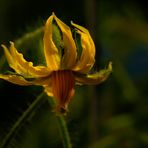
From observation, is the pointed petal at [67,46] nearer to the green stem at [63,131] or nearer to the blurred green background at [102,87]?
the green stem at [63,131]

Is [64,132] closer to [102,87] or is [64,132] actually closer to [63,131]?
[63,131]

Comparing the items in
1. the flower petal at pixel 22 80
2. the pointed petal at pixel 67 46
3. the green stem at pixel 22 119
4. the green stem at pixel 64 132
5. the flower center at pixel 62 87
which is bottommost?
the green stem at pixel 64 132

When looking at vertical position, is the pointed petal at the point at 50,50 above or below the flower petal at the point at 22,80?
above

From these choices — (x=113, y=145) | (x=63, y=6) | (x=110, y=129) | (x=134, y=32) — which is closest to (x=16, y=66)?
(x=113, y=145)

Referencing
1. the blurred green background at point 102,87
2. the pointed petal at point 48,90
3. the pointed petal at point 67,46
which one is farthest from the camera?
the blurred green background at point 102,87

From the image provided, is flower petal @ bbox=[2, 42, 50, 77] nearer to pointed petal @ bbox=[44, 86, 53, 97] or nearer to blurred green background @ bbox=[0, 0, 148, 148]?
pointed petal @ bbox=[44, 86, 53, 97]

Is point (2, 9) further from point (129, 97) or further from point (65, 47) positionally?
point (65, 47)

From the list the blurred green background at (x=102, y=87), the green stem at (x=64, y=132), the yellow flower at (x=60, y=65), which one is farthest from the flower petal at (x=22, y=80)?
the blurred green background at (x=102, y=87)
